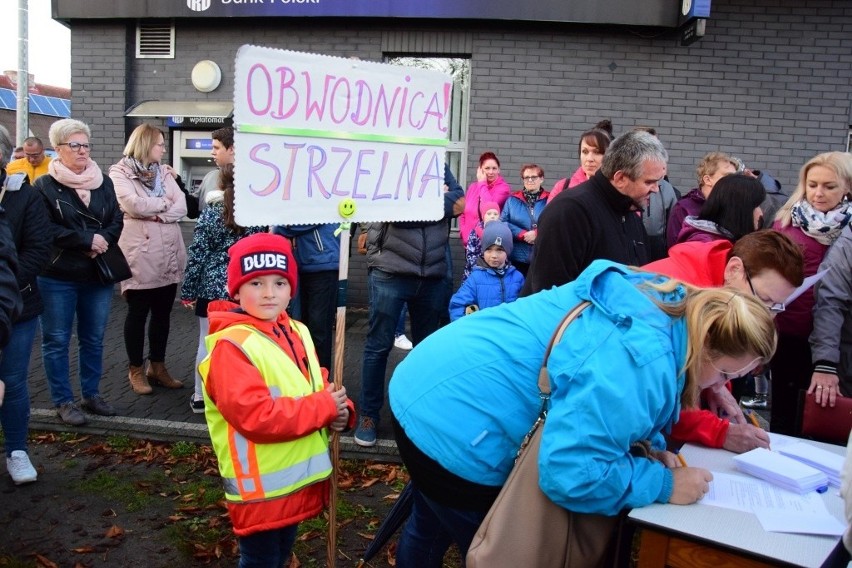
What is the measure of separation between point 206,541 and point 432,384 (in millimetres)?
1924

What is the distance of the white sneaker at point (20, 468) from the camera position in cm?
380

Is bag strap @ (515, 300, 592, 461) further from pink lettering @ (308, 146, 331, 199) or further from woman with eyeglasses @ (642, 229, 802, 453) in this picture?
pink lettering @ (308, 146, 331, 199)

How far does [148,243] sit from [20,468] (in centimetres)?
189

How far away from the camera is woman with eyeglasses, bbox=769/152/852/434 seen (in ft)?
11.6

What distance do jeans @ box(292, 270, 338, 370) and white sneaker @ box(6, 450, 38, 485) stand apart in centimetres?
176

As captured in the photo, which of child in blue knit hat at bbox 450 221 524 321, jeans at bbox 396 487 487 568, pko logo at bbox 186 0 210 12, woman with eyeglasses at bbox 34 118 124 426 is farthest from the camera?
pko logo at bbox 186 0 210 12

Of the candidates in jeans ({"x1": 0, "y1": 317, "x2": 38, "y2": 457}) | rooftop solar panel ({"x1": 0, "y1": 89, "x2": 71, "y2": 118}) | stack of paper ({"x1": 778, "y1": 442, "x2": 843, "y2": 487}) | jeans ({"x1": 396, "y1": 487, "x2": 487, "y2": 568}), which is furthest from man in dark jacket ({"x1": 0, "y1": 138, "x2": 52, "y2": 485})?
rooftop solar panel ({"x1": 0, "y1": 89, "x2": 71, "y2": 118})

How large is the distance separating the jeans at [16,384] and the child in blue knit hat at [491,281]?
8.57ft

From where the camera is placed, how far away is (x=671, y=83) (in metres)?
8.05

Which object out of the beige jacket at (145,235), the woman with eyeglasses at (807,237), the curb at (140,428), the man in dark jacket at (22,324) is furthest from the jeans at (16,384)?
the woman with eyeglasses at (807,237)

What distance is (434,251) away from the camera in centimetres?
438

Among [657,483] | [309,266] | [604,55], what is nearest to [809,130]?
[604,55]

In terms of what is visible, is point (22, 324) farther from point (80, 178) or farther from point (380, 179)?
point (380, 179)

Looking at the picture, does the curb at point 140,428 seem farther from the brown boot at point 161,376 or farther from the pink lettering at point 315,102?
the pink lettering at point 315,102
